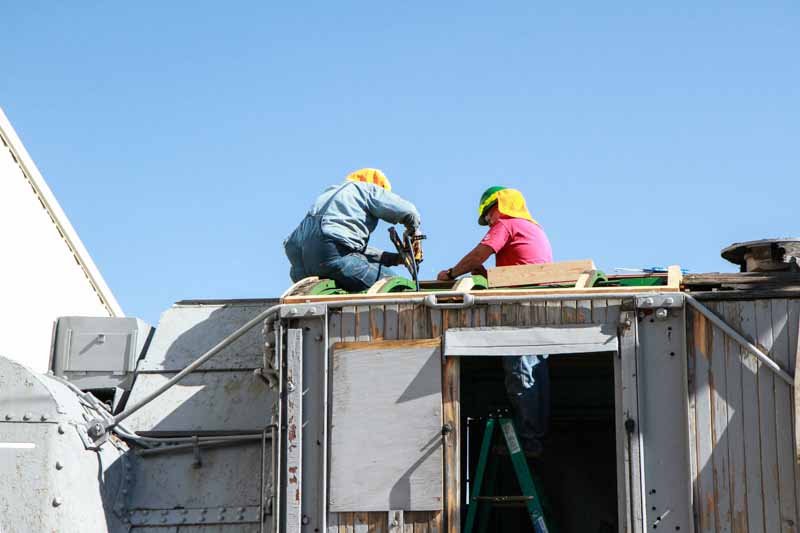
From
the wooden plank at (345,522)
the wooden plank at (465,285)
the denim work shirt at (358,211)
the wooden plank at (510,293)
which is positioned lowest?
the wooden plank at (345,522)

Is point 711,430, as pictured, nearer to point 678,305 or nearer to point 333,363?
point 678,305

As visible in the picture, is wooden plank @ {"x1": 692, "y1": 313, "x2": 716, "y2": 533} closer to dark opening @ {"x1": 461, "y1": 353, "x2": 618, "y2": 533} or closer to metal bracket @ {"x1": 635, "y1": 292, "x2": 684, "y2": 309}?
metal bracket @ {"x1": 635, "y1": 292, "x2": 684, "y2": 309}

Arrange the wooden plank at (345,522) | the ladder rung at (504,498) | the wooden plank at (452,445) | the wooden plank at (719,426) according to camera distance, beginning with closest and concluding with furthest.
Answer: the wooden plank at (719,426)
the wooden plank at (452,445)
the wooden plank at (345,522)
the ladder rung at (504,498)

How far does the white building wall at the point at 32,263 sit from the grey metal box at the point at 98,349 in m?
5.27

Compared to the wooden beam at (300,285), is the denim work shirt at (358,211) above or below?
above

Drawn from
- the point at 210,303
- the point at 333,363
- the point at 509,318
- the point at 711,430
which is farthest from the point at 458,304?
the point at 210,303

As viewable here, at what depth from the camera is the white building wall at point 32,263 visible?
1689 centimetres

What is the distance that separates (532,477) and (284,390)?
2.01 meters

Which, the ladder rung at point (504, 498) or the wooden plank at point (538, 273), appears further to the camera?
the wooden plank at point (538, 273)

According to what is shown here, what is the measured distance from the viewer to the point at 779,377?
355 inches

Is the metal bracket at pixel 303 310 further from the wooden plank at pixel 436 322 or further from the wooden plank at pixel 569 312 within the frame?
the wooden plank at pixel 569 312

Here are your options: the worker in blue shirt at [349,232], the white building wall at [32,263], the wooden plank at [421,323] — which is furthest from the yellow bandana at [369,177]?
the white building wall at [32,263]

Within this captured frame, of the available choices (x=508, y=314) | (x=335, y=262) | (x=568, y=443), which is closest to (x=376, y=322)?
(x=508, y=314)

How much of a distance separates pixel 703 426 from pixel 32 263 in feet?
35.9
